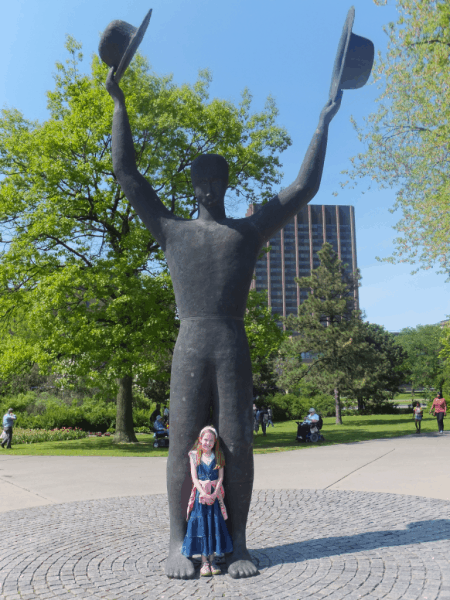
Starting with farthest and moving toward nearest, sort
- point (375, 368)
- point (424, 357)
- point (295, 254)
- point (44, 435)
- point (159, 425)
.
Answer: point (295, 254) < point (424, 357) < point (375, 368) < point (44, 435) < point (159, 425)

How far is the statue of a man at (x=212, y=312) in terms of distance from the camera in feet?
13.9

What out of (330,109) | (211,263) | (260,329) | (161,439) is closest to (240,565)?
(211,263)

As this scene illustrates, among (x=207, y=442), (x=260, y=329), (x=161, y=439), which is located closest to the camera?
(x=207, y=442)

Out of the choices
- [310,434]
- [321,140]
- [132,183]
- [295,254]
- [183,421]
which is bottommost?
[310,434]

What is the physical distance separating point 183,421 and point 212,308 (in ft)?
3.29

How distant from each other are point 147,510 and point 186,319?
352 cm

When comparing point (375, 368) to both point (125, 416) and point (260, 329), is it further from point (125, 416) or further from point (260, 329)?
point (125, 416)

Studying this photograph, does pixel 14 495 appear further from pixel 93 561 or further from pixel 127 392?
pixel 127 392

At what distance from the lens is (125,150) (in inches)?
185

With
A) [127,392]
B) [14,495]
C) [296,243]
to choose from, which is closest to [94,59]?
[127,392]

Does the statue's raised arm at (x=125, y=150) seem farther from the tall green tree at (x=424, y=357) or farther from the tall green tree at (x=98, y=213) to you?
the tall green tree at (x=424, y=357)

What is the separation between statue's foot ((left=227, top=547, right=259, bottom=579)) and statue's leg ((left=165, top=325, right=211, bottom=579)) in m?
0.44

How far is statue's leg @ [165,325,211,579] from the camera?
4.24 m

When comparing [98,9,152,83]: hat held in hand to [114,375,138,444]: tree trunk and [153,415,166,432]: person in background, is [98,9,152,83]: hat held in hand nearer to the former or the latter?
[153,415,166,432]: person in background
